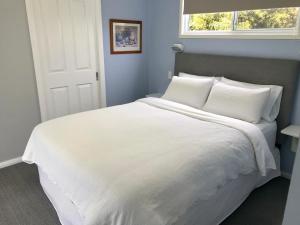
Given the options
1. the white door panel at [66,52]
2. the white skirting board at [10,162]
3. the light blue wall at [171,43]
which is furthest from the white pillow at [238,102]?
the white skirting board at [10,162]

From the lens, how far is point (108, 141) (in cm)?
194

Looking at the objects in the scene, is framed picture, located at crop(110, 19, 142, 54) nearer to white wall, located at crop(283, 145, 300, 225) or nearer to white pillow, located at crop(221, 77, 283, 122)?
white pillow, located at crop(221, 77, 283, 122)

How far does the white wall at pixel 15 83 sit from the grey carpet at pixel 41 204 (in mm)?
458

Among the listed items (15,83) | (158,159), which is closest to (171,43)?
(15,83)

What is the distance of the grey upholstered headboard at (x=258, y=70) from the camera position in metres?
2.47

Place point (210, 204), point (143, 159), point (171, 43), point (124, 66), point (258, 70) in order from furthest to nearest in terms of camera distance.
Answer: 1. point (124, 66)
2. point (171, 43)
3. point (258, 70)
4. point (210, 204)
5. point (143, 159)

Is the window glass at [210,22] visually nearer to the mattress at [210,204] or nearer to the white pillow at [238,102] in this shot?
the white pillow at [238,102]

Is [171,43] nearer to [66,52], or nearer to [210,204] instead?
[66,52]

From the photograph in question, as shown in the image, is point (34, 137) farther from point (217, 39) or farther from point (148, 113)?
point (217, 39)

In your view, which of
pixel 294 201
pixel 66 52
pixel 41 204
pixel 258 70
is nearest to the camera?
pixel 294 201

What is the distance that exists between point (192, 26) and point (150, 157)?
7.73ft

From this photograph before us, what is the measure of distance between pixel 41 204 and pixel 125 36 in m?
2.51

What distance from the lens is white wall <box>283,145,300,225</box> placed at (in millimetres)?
665

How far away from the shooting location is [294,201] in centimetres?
68
